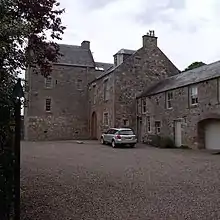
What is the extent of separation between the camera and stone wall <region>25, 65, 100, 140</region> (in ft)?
128

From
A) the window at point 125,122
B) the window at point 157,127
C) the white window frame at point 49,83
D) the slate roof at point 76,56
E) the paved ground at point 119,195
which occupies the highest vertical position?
the slate roof at point 76,56

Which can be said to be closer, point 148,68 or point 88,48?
point 148,68

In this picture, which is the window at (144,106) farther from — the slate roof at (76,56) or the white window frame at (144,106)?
the slate roof at (76,56)

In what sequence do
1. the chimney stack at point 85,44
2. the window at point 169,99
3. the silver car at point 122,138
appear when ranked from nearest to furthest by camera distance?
1. the silver car at point 122,138
2. the window at point 169,99
3. the chimney stack at point 85,44

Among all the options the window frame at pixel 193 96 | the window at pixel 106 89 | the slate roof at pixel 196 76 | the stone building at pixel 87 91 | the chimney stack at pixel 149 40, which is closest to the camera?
the slate roof at pixel 196 76

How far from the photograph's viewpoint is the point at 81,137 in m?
41.0

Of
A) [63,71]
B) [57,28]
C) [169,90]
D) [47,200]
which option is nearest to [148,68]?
[169,90]

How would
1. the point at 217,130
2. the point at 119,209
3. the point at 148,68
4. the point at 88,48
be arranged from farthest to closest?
1. the point at 88,48
2. the point at 148,68
3. the point at 217,130
4. the point at 119,209

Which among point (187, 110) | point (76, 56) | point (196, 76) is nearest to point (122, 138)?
point (187, 110)

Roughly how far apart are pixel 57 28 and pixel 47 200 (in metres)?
5.42

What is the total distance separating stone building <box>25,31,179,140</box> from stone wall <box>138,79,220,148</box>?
352 centimetres

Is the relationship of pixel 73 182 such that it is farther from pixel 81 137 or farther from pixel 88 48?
pixel 88 48

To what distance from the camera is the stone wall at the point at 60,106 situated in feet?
128

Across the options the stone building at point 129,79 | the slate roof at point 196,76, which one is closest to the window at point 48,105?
the stone building at point 129,79
